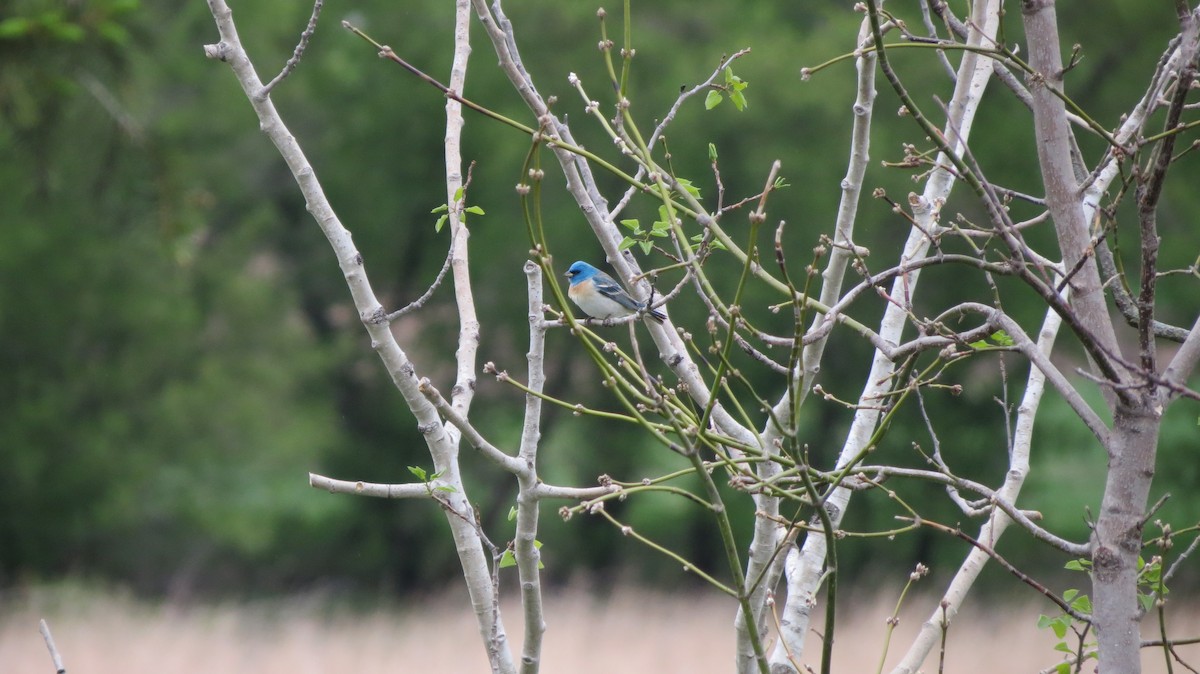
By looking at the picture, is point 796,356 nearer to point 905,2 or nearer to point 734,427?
point 734,427

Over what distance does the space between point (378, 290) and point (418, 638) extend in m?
6.38

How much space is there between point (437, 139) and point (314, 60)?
227 centimetres

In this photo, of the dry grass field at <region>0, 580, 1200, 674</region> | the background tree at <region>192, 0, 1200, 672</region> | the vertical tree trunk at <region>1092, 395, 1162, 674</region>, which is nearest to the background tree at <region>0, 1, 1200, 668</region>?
the dry grass field at <region>0, 580, 1200, 674</region>

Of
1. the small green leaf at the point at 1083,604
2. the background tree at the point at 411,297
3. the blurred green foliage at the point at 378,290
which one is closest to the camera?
the small green leaf at the point at 1083,604

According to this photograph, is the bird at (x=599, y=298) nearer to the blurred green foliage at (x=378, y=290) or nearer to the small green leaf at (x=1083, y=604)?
the small green leaf at (x=1083, y=604)

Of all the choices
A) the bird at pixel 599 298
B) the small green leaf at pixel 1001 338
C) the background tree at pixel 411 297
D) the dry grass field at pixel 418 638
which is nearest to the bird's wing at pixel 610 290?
the bird at pixel 599 298

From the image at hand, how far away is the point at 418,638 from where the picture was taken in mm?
12961

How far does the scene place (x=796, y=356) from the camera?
174cm

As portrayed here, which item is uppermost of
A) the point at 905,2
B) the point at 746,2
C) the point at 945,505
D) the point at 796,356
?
the point at 746,2

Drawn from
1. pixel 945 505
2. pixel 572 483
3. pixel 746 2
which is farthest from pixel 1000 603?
pixel 746 2

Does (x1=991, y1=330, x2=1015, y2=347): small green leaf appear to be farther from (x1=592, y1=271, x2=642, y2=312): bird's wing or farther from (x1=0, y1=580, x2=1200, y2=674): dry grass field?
(x1=0, y1=580, x2=1200, y2=674): dry grass field

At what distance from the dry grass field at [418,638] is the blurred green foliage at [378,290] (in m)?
1.74

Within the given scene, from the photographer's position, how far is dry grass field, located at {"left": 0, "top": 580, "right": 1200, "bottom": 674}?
423 inches

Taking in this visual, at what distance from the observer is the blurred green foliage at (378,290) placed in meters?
14.5
